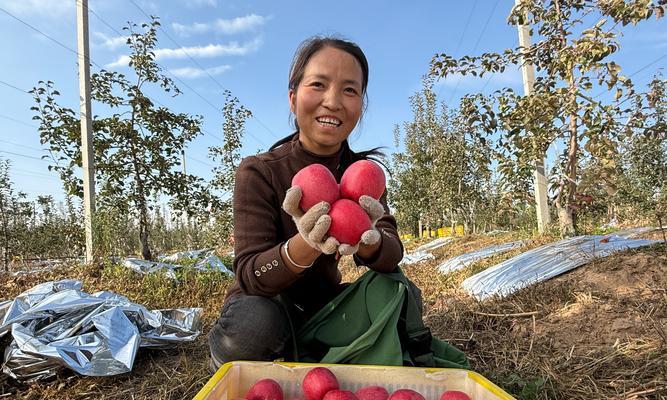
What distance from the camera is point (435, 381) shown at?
104 cm

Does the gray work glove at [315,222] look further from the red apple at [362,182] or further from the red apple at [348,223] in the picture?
the red apple at [362,182]

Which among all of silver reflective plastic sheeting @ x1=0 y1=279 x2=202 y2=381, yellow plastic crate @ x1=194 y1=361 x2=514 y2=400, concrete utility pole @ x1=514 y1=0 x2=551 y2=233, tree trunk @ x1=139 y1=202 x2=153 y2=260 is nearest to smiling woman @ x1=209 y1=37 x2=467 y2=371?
yellow plastic crate @ x1=194 y1=361 x2=514 y2=400

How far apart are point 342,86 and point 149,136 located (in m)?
5.56

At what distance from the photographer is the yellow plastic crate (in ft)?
3.32

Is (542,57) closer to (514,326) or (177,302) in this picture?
(514,326)

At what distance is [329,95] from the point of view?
59.9 inches

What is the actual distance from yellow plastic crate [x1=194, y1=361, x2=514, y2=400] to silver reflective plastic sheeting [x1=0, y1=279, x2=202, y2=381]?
135 cm

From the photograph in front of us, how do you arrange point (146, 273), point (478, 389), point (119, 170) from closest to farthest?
point (478, 389), point (146, 273), point (119, 170)

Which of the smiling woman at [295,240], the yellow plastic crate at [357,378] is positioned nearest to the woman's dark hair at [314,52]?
the smiling woman at [295,240]

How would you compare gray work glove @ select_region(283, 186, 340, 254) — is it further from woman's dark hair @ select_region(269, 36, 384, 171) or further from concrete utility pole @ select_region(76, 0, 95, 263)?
concrete utility pole @ select_region(76, 0, 95, 263)

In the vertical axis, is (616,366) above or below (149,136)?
below

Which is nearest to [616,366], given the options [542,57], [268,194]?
[268,194]

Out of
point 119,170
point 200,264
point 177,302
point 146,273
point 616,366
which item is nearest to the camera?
point 616,366

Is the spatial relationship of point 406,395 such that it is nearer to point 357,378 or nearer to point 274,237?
point 357,378
